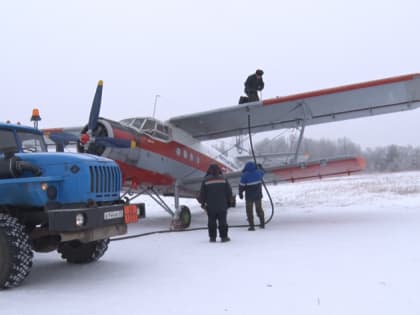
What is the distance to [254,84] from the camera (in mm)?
12742

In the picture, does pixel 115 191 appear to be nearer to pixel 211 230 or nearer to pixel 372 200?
pixel 211 230

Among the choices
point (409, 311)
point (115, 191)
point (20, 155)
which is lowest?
point (409, 311)

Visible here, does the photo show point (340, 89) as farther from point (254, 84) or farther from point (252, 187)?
point (252, 187)

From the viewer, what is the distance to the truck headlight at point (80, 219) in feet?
16.8

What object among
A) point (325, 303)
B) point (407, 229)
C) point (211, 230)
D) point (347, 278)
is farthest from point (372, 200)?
point (325, 303)

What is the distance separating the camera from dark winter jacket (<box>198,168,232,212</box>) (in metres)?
8.46

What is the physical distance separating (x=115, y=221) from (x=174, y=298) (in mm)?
1612

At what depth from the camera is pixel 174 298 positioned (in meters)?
4.60

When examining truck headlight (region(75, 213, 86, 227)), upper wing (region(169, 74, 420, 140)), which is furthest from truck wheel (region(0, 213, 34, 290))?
upper wing (region(169, 74, 420, 140))

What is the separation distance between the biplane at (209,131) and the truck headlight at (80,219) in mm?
4245

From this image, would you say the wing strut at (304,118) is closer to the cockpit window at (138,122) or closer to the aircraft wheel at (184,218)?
the aircraft wheel at (184,218)

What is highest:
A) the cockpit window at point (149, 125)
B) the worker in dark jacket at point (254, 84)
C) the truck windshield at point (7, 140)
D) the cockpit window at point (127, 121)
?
the worker in dark jacket at point (254, 84)

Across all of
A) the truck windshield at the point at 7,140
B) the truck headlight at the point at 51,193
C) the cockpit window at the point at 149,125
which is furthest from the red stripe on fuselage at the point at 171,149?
the truck headlight at the point at 51,193

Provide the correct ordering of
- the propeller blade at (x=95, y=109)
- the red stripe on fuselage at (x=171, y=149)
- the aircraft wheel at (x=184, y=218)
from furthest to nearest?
the aircraft wheel at (x=184, y=218), the red stripe on fuselage at (x=171, y=149), the propeller blade at (x=95, y=109)
